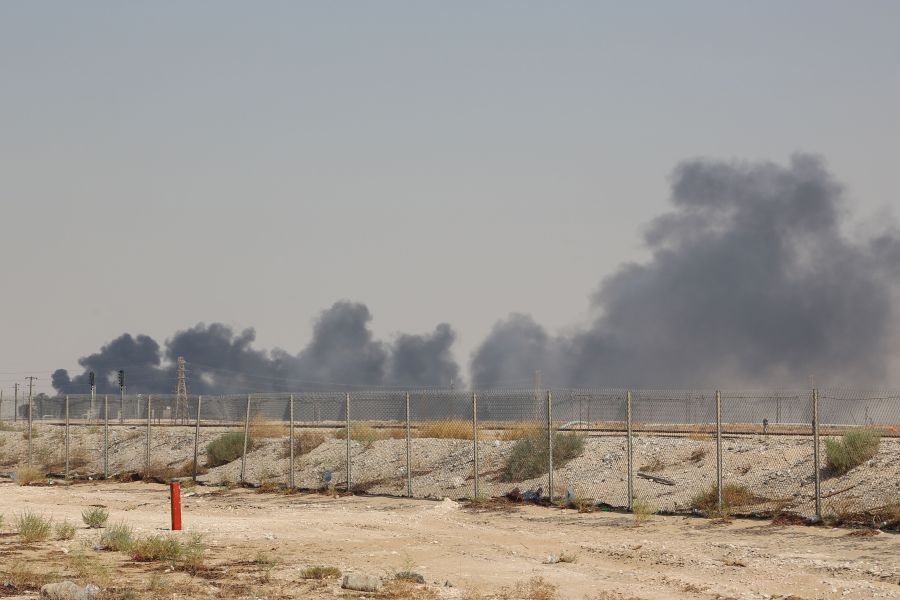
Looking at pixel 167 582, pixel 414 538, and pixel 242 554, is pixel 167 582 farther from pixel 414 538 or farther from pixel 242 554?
pixel 414 538

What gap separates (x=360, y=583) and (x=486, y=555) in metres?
4.49

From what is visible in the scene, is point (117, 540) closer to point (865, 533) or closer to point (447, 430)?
point (865, 533)

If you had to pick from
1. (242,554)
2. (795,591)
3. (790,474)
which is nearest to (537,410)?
(790,474)

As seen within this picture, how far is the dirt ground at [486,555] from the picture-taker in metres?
16.2

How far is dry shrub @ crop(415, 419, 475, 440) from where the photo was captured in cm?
4297

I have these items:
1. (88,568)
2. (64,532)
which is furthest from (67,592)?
(64,532)

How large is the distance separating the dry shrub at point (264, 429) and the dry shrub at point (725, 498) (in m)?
22.0

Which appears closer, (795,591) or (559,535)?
(795,591)

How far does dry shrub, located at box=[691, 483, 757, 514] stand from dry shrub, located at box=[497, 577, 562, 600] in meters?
9.51

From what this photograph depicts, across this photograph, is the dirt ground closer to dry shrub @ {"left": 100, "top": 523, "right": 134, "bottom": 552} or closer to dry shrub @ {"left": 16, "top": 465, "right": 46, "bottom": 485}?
dry shrub @ {"left": 100, "top": 523, "right": 134, "bottom": 552}

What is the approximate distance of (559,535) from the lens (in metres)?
A: 22.8

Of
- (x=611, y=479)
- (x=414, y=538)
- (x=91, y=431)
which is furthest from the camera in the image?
(x=91, y=431)

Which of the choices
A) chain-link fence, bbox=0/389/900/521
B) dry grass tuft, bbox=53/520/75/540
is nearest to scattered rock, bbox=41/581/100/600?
dry grass tuft, bbox=53/520/75/540

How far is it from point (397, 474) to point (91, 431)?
91.4 ft
